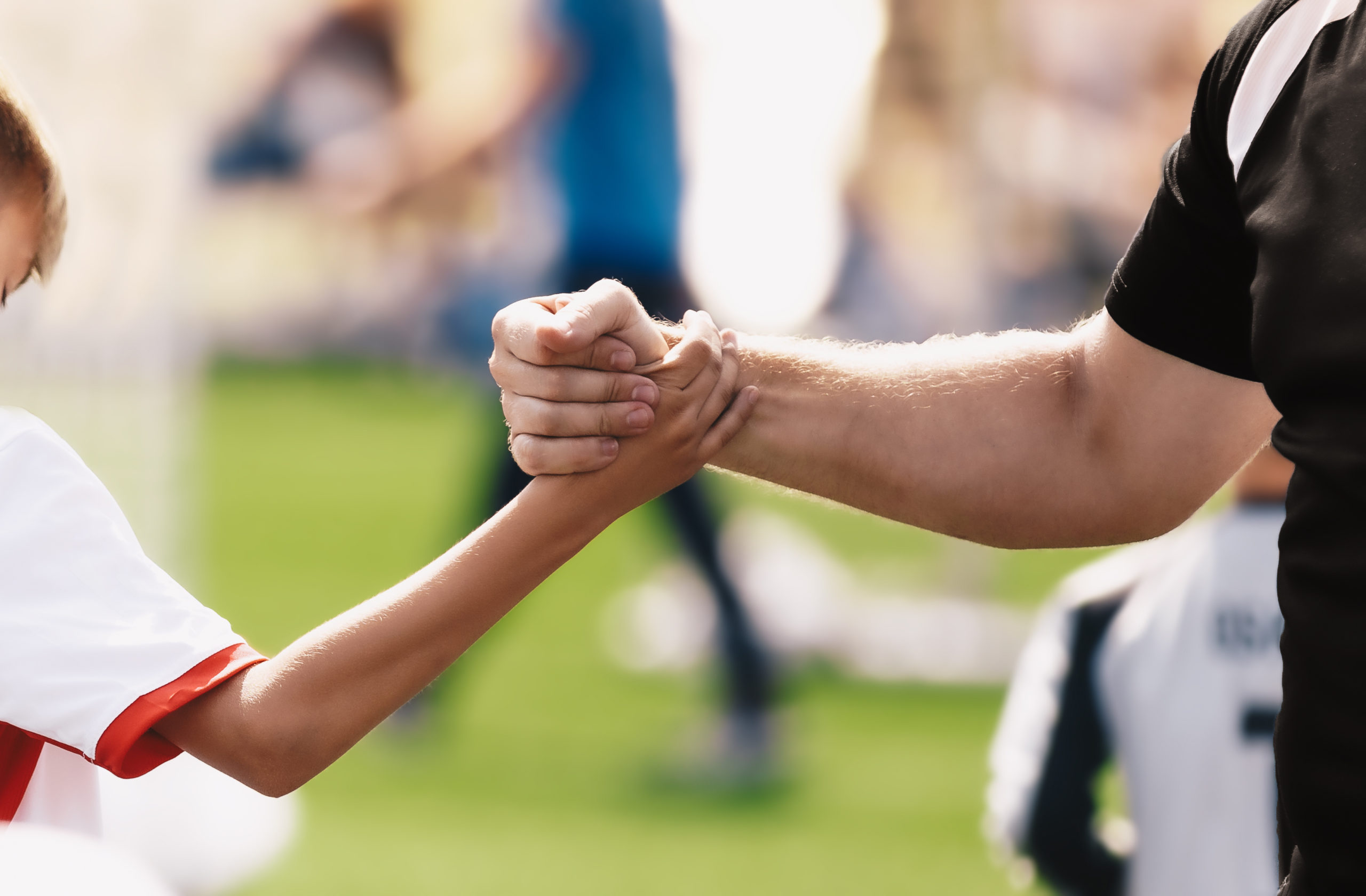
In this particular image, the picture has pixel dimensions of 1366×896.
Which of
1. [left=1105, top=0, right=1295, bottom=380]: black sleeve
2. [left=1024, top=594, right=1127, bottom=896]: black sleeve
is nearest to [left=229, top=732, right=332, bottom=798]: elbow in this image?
[left=1105, top=0, right=1295, bottom=380]: black sleeve

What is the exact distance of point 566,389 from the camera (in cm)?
186

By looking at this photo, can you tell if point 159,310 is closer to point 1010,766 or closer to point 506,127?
point 506,127

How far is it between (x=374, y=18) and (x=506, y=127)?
10.7m

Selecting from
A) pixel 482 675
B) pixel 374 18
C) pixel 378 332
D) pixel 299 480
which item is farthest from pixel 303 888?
pixel 374 18

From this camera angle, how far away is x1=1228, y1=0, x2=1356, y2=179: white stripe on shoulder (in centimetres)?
154

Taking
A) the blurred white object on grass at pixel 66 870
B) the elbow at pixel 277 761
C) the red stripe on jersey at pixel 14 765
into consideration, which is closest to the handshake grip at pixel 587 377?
the elbow at pixel 277 761

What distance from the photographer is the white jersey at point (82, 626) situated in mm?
1403

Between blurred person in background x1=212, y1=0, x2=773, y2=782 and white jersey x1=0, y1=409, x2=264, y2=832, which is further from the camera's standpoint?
blurred person in background x1=212, y1=0, x2=773, y2=782

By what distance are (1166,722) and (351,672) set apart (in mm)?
1340

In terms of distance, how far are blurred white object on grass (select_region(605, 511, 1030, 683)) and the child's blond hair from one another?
3.75 meters

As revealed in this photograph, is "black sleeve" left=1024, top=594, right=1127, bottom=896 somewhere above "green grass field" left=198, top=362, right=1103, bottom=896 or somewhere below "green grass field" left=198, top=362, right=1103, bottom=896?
above

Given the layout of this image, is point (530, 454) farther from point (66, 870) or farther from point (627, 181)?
point (627, 181)

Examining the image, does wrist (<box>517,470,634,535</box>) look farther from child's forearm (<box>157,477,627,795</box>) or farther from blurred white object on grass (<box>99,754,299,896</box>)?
blurred white object on grass (<box>99,754,299,896</box>)

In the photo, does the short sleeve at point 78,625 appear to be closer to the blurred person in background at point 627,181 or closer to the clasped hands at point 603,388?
the clasped hands at point 603,388
